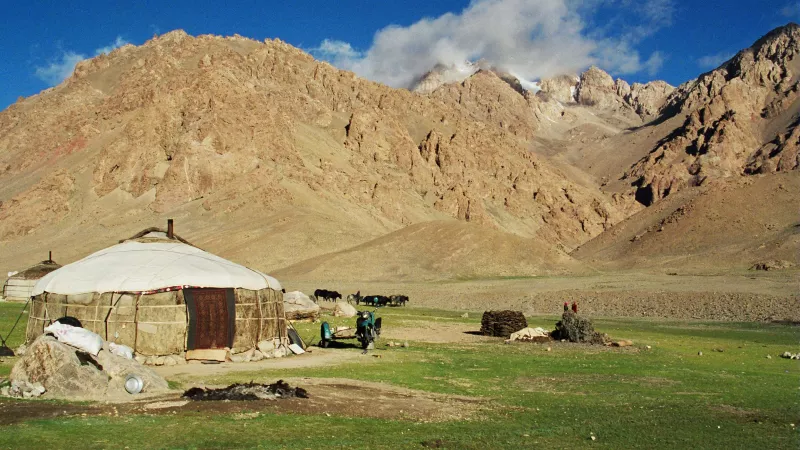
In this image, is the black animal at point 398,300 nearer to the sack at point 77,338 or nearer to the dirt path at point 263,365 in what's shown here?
the dirt path at point 263,365

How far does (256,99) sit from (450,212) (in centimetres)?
3729

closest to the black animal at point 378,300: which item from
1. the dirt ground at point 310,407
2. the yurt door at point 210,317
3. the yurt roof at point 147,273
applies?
the yurt roof at point 147,273

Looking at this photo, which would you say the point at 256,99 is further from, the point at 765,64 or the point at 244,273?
the point at 765,64

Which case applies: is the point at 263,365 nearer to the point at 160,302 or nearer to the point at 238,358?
the point at 238,358

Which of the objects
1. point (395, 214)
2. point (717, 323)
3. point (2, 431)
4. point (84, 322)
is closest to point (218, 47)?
point (395, 214)

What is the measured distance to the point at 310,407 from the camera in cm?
1166

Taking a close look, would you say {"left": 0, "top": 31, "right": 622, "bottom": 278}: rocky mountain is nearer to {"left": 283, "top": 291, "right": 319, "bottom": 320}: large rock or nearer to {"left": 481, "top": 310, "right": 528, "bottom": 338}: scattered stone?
{"left": 283, "top": 291, "right": 319, "bottom": 320}: large rock

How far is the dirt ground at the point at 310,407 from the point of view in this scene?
10.8 m

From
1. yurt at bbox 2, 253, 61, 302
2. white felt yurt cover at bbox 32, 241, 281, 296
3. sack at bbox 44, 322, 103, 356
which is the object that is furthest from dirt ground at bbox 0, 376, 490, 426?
yurt at bbox 2, 253, 61, 302

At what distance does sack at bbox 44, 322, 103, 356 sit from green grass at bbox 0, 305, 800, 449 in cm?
176

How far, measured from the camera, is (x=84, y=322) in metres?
17.7

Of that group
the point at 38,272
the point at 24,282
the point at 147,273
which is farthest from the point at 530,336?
the point at 24,282

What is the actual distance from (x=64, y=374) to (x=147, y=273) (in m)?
6.21

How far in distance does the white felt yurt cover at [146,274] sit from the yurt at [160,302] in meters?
0.02
